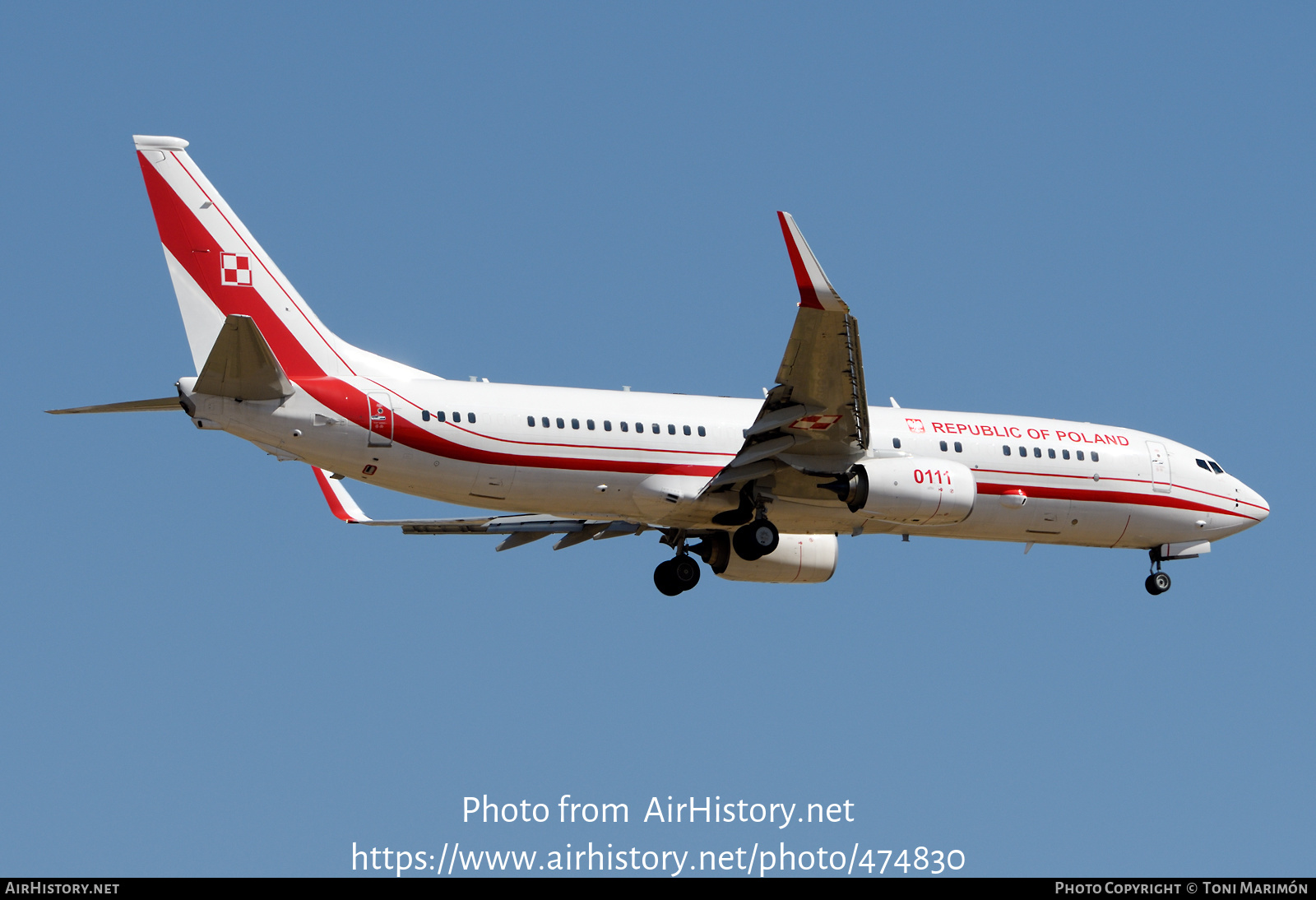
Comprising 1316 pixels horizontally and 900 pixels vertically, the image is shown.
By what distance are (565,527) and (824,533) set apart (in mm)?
5446

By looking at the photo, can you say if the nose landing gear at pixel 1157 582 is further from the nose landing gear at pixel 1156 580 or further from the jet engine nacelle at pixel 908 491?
the jet engine nacelle at pixel 908 491

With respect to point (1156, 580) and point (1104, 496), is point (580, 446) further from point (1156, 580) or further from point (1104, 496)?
point (1156, 580)

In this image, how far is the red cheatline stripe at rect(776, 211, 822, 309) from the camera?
23875 millimetres

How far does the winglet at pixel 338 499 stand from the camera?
32.5 metres

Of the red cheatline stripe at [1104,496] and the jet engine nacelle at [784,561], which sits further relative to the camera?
the jet engine nacelle at [784,561]

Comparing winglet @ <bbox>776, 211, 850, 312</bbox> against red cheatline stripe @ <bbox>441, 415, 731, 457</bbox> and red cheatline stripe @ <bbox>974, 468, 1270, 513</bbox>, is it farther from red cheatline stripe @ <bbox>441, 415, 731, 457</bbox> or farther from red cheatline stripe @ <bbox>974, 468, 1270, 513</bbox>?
red cheatline stripe @ <bbox>974, 468, 1270, 513</bbox>

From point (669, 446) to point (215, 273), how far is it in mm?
8288

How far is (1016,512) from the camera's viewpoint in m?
31.5

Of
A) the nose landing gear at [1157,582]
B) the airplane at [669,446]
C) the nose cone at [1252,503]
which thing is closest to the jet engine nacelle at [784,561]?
the airplane at [669,446]

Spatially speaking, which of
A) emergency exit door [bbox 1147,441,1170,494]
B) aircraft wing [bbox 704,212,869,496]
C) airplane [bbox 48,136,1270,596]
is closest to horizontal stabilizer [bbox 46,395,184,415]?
airplane [bbox 48,136,1270,596]

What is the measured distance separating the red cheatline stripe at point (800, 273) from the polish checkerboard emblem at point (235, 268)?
9159 mm

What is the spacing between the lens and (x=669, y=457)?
2894 cm

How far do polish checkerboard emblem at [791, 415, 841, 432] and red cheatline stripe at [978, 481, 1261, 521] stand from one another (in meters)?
4.64

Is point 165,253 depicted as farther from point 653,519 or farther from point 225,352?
point 653,519
